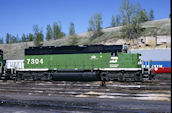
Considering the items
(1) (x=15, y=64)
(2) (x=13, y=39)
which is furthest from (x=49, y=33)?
(1) (x=15, y=64)

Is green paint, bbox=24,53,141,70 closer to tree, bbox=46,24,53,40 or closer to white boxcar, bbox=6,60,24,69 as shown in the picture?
white boxcar, bbox=6,60,24,69

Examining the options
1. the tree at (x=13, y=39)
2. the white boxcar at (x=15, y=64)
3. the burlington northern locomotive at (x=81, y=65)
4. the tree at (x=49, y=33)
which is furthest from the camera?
the tree at (x=13, y=39)

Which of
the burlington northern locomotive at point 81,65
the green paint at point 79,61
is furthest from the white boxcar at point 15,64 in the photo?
the green paint at point 79,61

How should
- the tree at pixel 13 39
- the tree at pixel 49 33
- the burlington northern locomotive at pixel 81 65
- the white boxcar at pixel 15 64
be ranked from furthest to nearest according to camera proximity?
the tree at pixel 13 39
the tree at pixel 49 33
the white boxcar at pixel 15 64
the burlington northern locomotive at pixel 81 65

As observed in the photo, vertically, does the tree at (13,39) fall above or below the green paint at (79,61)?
above

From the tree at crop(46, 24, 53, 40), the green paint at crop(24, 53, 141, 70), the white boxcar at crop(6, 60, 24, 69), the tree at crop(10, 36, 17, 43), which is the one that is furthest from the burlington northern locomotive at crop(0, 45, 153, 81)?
the tree at crop(10, 36, 17, 43)

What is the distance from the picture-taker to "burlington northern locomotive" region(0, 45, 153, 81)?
18969 millimetres

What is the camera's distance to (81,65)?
20.3 metres

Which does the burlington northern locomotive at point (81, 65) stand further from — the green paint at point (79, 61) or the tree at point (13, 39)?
the tree at point (13, 39)

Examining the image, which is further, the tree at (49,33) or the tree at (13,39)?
the tree at (13,39)

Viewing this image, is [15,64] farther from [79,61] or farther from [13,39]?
[13,39]

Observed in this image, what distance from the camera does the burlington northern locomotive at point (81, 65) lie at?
1897 centimetres

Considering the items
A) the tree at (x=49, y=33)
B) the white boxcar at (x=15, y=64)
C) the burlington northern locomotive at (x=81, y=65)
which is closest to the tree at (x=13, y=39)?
the tree at (x=49, y=33)

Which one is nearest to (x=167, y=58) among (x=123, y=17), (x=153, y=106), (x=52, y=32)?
(x=153, y=106)
